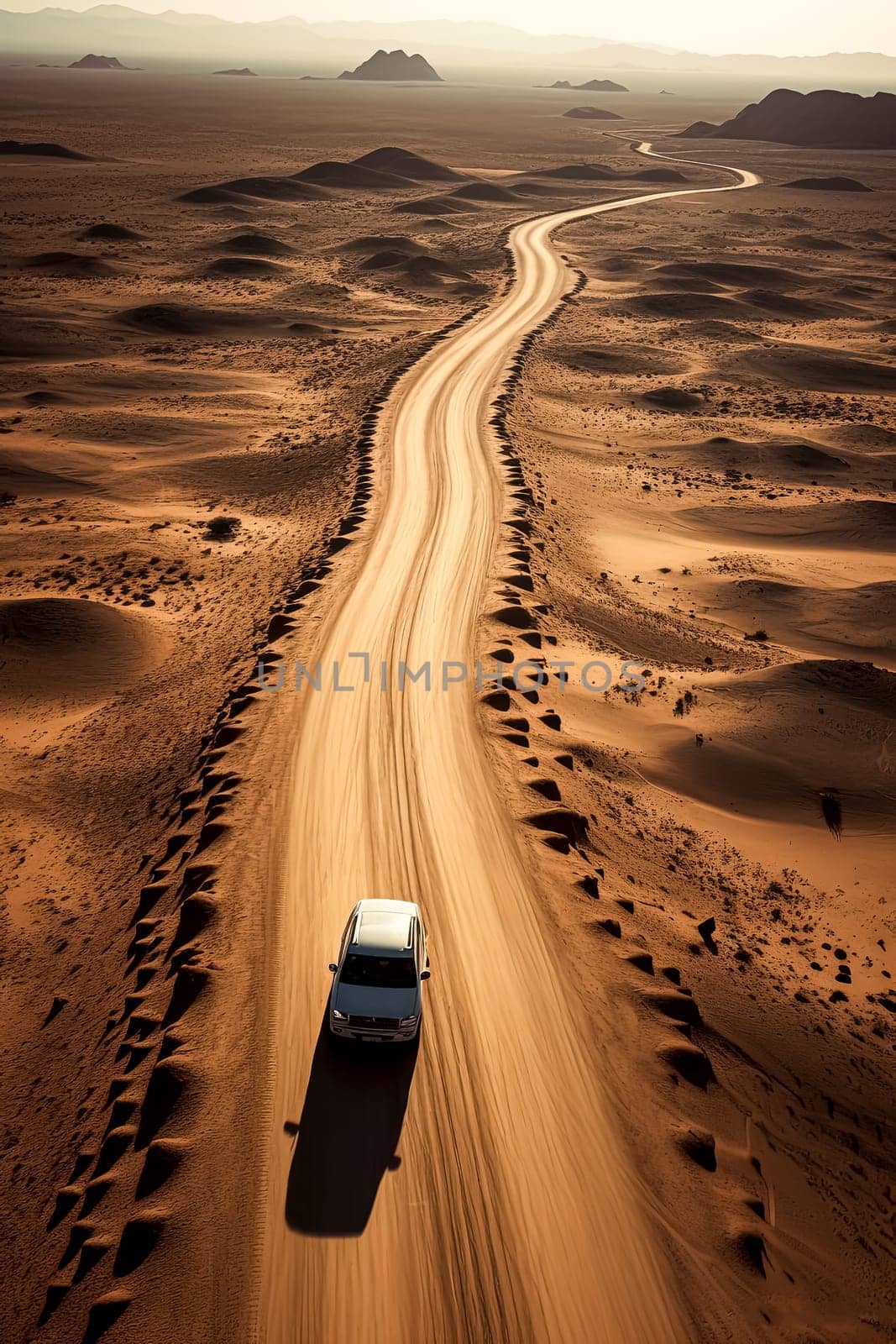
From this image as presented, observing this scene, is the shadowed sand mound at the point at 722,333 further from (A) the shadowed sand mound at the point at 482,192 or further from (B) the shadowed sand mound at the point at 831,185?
Result: (B) the shadowed sand mound at the point at 831,185

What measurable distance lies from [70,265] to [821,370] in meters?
58.7

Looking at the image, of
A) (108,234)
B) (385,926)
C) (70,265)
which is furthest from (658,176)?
(385,926)

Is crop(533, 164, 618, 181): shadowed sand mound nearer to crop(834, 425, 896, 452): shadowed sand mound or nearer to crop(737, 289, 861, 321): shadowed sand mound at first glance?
crop(737, 289, 861, 321): shadowed sand mound

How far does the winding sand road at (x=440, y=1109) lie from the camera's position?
35.9 feet

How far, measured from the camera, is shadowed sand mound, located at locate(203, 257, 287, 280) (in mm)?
72125

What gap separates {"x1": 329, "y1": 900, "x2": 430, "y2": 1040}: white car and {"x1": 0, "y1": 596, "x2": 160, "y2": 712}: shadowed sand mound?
1454cm

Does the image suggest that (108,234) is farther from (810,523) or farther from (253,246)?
(810,523)

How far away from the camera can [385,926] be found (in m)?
13.9

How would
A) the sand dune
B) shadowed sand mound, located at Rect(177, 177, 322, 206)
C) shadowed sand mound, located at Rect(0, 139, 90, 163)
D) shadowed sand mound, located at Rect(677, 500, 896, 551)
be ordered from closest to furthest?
the sand dune < shadowed sand mound, located at Rect(677, 500, 896, 551) < shadowed sand mound, located at Rect(177, 177, 322, 206) < shadowed sand mound, located at Rect(0, 139, 90, 163)

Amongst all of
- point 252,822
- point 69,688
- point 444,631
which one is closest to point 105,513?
point 69,688

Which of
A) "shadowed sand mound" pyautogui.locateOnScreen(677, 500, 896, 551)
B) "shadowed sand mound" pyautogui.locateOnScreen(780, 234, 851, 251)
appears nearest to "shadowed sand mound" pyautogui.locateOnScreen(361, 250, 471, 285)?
"shadowed sand mound" pyautogui.locateOnScreen(780, 234, 851, 251)

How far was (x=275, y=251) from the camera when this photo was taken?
80.1 m

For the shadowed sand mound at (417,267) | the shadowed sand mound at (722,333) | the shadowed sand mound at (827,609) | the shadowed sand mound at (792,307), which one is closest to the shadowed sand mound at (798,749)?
the shadowed sand mound at (827,609)

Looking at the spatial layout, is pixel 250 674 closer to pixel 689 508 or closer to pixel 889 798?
pixel 889 798
